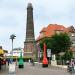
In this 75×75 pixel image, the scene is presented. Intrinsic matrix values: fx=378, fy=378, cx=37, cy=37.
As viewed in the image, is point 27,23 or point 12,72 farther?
point 27,23

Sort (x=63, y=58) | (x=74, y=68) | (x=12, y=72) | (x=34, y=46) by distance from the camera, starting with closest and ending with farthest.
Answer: (x=12, y=72)
(x=74, y=68)
(x=63, y=58)
(x=34, y=46)

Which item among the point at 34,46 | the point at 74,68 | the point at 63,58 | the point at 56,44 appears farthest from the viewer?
the point at 34,46

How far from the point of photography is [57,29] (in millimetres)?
144875

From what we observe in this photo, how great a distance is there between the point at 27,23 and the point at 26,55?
47.7 feet

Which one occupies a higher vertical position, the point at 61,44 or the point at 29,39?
the point at 29,39

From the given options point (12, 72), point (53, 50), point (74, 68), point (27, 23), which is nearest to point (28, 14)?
point (27, 23)

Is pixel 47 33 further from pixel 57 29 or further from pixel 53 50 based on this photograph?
pixel 53 50

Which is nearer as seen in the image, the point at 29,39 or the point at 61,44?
the point at 61,44

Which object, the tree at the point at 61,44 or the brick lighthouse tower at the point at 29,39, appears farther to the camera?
the brick lighthouse tower at the point at 29,39

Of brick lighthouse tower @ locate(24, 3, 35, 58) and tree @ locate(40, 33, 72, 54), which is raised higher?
brick lighthouse tower @ locate(24, 3, 35, 58)

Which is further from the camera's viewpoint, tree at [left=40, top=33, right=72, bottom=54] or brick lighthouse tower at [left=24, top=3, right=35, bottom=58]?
brick lighthouse tower at [left=24, top=3, right=35, bottom=58]

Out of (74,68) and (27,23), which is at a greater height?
(27,23)

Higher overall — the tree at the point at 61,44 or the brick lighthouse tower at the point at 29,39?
the brick lighthouse tower at the point at 29,39

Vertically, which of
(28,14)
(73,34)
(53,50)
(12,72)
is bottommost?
(12,72)
